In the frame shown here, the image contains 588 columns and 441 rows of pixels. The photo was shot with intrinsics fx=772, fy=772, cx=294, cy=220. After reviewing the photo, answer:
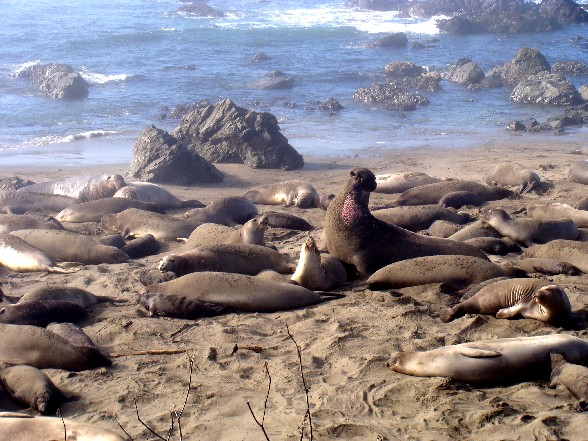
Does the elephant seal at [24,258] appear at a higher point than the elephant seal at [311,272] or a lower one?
lower

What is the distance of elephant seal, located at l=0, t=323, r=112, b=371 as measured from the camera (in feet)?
16.3

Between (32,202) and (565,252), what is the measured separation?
7202 millimetres

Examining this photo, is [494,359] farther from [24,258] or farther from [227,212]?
[227,212]

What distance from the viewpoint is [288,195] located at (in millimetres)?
11320

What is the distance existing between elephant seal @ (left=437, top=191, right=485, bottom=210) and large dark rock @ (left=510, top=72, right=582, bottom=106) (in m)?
12.4

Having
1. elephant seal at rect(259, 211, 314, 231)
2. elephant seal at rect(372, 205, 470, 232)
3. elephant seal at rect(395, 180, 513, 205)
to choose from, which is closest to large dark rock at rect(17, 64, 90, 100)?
elephant seal at rect(395, 180, 513, 205)

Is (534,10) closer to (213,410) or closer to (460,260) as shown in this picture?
(460,260)

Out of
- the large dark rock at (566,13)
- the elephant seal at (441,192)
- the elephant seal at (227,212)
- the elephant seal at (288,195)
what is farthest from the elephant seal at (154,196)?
the large dark rock at (566,13)

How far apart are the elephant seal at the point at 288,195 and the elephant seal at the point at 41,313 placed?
5.30m

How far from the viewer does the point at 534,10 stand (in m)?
42.8

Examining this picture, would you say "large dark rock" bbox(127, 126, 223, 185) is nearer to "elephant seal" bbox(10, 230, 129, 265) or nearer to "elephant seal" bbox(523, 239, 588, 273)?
"elephant seal" bbox(10, 230, 129, 265)

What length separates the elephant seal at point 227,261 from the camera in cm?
709

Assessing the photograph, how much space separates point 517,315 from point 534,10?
40.9 meters

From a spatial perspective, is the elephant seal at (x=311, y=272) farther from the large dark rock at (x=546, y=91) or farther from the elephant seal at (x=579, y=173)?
the large dark rock at (x=546, y=91)
